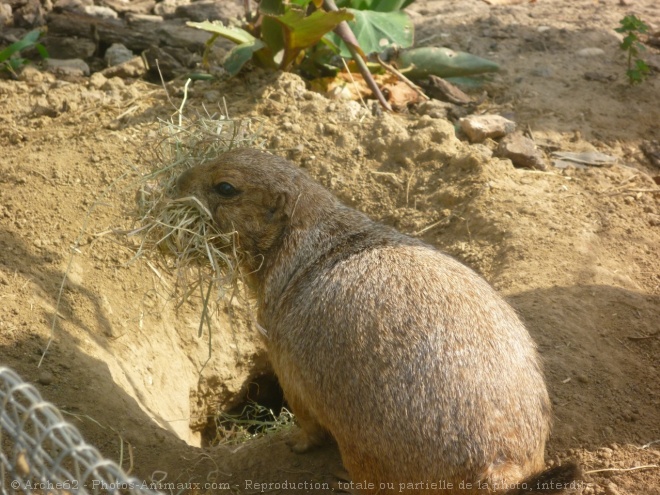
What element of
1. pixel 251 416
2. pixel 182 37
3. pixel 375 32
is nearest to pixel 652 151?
pixel 375 32

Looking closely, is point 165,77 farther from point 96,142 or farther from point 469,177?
point 469,177

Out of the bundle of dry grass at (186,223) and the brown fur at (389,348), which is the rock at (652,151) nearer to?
the brown fur at (389,348)

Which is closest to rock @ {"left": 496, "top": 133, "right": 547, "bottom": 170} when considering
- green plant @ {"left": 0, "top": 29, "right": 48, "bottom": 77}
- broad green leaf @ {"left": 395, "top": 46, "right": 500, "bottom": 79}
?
broad green leaf @ {"left": 395, "top": 46, "right": 500, "bottom": 79}

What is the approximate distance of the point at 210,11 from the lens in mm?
8664

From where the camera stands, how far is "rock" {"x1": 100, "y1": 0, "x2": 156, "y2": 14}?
28.8 ft

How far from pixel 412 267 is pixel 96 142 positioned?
3505 mm

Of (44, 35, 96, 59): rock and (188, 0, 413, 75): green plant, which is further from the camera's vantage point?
(44, 35, 96, 59): rock

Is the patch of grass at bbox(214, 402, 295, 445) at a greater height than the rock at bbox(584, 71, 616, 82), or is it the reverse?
the rock at bbox(584, 71, 616, 82)

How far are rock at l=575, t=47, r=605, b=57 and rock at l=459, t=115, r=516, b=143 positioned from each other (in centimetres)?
202

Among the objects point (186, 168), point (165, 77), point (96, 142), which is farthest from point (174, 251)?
point (165, 77)

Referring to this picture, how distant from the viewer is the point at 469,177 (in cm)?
632

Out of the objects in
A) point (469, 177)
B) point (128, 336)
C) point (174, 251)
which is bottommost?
point (128, 336)

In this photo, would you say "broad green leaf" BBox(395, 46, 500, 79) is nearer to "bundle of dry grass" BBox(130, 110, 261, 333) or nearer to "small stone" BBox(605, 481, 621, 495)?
"bundle of dry grass" BBox(130, 110, 261, 333)

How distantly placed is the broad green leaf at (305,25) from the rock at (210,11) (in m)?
1.98
